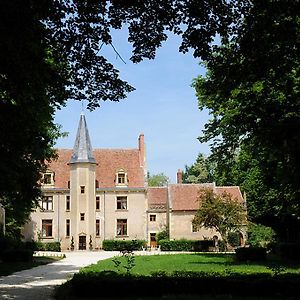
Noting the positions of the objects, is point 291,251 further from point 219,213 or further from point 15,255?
point 15,255

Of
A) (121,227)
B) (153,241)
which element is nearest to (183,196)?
(153,241)

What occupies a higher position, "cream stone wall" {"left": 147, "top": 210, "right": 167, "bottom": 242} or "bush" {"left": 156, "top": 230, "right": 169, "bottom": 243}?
"cream stone wall" {"left": 147, "top": 210, "right": 167, "bottom": 242}

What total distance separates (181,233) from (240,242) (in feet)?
19.2

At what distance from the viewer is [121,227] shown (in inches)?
→ 2018

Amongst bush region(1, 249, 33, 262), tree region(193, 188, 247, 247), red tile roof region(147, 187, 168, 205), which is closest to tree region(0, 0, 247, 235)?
bush region(1, 249, 33, 262)

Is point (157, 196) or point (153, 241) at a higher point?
point (157, 196)

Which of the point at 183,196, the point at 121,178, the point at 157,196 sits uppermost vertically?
the point at 121,178

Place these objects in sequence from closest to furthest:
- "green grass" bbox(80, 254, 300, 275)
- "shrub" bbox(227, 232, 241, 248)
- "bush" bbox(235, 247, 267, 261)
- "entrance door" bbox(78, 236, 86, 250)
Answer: "green grass" bbox(80, 254, 300, 275)
"bush" bbox(235, 247, 267, 261)
"shrub" bbox(227, 232, 241, 248)
"entrance door" bbox(78, 236, 86, 250)

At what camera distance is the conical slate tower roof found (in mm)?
50625

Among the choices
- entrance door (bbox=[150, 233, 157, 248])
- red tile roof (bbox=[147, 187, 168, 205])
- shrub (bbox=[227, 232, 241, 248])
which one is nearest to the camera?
shrub (bbox=[227, 232, 241, 248])

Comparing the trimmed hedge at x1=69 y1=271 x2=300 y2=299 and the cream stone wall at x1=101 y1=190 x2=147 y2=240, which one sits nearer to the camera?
the trimmed hedge at x1=69 y1=271 x2=300 y2=299

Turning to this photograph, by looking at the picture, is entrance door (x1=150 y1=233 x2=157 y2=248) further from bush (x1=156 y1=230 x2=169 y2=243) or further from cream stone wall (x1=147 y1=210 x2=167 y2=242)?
bush (x1=156 y1=230 x2=169 y2=243)

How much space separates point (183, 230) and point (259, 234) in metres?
7.61

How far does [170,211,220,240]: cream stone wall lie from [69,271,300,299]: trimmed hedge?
38.0m
